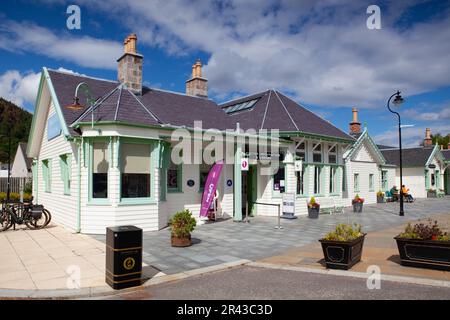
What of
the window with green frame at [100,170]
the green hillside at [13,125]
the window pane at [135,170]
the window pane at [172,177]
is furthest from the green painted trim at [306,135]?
the green hillside at [13,125]

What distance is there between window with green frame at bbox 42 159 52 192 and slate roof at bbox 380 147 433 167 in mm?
27504

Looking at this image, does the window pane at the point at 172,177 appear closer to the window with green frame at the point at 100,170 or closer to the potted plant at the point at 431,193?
the window with green frame at the point at 100,170

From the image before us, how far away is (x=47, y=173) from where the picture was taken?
53.7 feet

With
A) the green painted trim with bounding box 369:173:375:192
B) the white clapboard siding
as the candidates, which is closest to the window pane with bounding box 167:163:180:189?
the white clapboard siding

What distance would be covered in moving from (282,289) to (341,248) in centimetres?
183

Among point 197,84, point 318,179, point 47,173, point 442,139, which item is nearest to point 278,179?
point 318,179

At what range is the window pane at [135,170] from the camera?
11.5 metres

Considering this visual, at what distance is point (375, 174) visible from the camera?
24.8 metres

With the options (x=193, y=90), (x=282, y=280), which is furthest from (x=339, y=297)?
(x=193, y=90)

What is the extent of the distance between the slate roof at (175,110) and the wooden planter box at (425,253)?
8570 mm

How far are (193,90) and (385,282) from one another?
563 inches

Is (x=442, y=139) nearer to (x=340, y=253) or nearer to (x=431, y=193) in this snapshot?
(x=431, y=193)

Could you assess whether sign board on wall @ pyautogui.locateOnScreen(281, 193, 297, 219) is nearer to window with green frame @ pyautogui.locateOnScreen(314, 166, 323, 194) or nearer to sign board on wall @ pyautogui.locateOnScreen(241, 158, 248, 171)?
sign board on wall @ pyautogui.locateOnScreen(241, 158, 248, 171)
